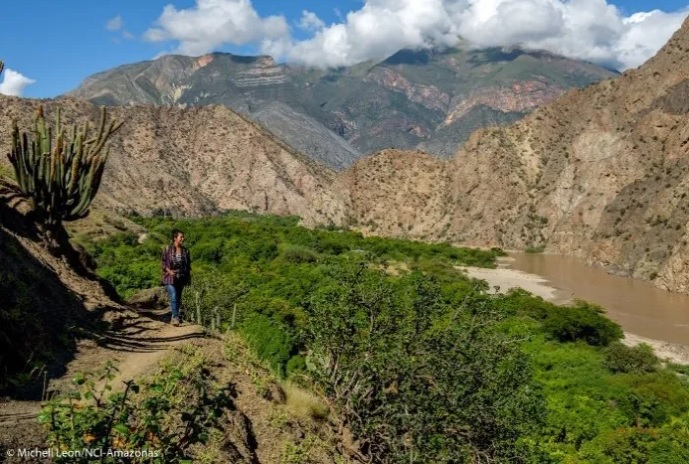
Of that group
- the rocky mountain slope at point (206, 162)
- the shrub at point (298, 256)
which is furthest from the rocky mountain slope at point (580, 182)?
the shrub at point (298, 256)

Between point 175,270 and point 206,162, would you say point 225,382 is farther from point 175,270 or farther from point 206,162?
point 206,162

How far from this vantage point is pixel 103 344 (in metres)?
8.41

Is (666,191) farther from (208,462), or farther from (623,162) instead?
(208,462)

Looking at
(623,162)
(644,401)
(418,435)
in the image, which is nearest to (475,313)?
(418,435)

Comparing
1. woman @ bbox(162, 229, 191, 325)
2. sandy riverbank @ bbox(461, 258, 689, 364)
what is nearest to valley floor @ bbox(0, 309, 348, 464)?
woman @ bbox(162, 229, 191, 325)

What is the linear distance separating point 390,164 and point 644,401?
2838 inches

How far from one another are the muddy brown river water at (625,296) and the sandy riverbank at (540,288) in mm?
1022

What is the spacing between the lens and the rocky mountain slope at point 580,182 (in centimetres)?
5556

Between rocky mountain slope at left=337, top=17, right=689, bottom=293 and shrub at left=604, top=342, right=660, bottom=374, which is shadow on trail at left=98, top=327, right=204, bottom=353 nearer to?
shrub at left=604, top=342, right=660, bottom=374

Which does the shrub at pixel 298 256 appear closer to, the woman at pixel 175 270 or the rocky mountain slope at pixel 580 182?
the rocky mountain slope at pixel 580 182

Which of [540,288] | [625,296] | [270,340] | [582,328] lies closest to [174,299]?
[270,340]

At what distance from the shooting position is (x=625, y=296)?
146 feet

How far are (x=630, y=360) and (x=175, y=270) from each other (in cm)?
2044

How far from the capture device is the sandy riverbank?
93.5ft
